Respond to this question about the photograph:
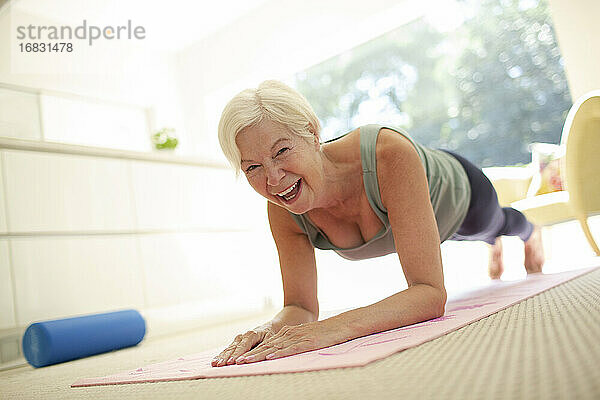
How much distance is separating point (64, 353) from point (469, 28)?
4987mm

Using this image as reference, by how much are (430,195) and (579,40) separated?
9.63ft

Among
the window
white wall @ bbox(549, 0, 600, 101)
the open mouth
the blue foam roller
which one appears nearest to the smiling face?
the open mouth

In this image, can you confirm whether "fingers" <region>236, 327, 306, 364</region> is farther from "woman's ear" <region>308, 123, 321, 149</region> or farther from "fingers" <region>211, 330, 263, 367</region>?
"woman's ear" <region>308, 123, 321, 149</region>

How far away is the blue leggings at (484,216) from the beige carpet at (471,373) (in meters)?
0.90

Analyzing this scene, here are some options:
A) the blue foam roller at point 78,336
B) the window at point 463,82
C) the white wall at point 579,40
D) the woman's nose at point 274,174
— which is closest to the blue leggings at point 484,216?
the woman's nose at point 274,174

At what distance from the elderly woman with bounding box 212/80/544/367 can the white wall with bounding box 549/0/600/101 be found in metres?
2.78

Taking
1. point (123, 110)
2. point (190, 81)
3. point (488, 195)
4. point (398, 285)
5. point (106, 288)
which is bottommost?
point (398, 285)

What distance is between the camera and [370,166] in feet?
4.82

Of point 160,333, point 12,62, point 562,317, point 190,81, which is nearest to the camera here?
point 562,317

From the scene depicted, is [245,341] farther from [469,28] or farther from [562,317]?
[469,28]

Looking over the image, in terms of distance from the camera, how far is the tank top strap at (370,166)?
147 cm

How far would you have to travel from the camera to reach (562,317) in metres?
1.07

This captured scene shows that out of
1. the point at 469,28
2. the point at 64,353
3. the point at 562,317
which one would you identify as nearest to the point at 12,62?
the point at 64,353

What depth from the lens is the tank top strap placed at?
1.47 meters
